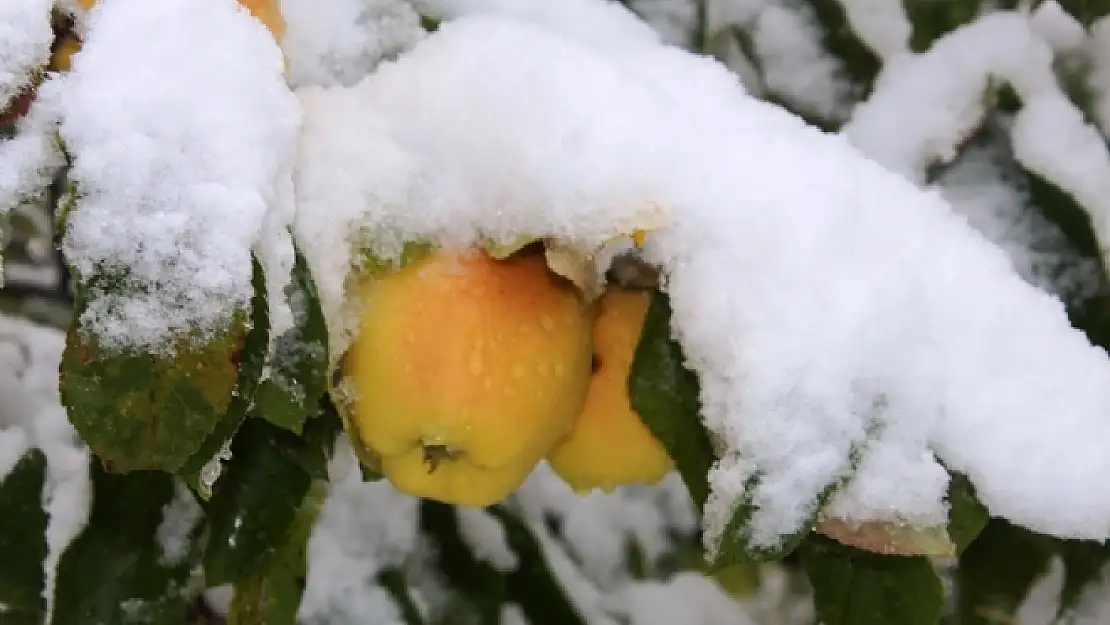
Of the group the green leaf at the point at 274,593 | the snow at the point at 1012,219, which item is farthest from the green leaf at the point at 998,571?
the green leaf at the point at 274,593

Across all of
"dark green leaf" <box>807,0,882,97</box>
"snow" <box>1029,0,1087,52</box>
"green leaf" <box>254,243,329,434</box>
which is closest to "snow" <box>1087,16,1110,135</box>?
"snow" <box>1029,0,1087,52</box>

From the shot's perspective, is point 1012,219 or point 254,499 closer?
point 254,499

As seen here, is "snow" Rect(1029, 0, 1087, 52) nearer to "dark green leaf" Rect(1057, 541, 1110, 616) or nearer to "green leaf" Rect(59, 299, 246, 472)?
"dark green leaf" Rect(1057, 541, 1110, 616)

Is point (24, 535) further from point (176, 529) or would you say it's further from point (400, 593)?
point (400, 593)

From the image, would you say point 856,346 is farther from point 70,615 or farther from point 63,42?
point 70,615

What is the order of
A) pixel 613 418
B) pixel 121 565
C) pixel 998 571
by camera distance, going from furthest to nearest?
pixel 998 571
pixel 121 565
pixel 613 418

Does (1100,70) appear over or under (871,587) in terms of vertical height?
over

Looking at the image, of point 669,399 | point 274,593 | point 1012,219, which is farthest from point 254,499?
point 1012,219

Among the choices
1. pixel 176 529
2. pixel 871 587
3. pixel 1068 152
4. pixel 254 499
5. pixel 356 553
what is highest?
pixel 1068 152
